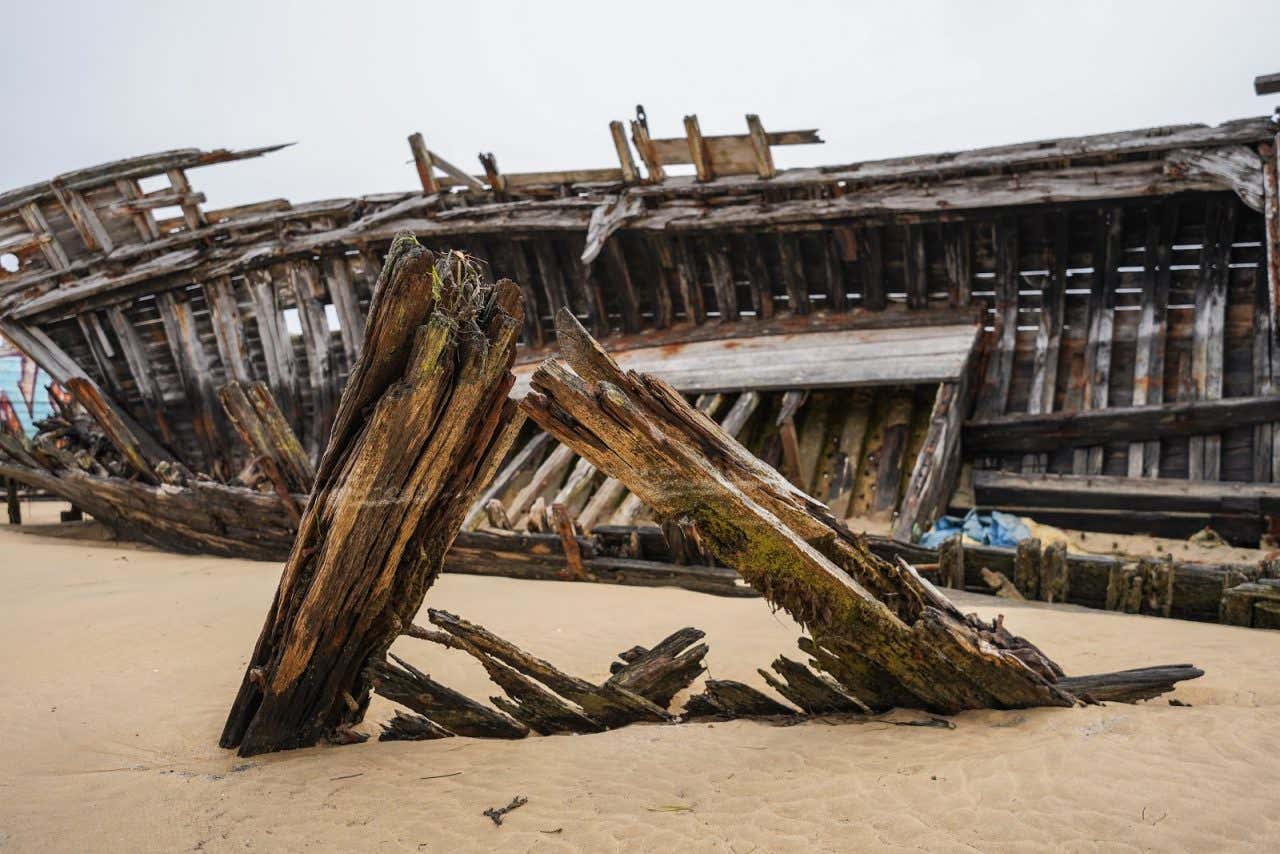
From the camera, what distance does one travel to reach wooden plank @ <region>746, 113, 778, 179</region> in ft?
31.7

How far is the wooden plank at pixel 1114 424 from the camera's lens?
7844 millimetres

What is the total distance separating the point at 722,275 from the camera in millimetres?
11188

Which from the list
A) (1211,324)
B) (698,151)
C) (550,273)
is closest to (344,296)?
(550,273)

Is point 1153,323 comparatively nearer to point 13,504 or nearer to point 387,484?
point 387,484

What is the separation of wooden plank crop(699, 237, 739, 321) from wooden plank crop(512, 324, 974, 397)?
656 mm

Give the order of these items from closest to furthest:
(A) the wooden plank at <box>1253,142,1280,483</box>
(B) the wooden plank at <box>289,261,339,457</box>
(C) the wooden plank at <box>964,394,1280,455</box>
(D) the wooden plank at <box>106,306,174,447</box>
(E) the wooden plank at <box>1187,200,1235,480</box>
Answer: (A) the wooden plank at <box>1253,142,1280,483</box> < (C) the wooden plank at <box>964,394,1280,455</box> < (E) the wooden plank at <box>1187,200,1235,480</box> < (B) the wooden plank at <box>289,261,339,457</box> < (D) the wooden plank at <box>106,306,174,447</box>

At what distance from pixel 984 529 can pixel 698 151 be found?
5.02 metres

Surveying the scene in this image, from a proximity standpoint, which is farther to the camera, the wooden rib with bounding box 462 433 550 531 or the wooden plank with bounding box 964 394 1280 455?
the wooden rib with bounding box 462 433 550 531

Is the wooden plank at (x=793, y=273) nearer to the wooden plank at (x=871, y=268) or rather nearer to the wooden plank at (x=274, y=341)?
the wooden plank at (x=871, y=268)

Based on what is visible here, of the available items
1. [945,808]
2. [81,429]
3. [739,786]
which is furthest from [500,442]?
[81,429]

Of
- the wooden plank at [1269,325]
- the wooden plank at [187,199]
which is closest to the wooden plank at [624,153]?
the wooden plank at [1269,325]

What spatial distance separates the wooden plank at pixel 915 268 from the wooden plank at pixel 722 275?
2017 millimetres

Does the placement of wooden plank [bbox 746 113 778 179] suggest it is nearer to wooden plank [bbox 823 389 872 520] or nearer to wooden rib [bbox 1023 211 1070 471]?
wooden plank [bbox 823 389 872 520]

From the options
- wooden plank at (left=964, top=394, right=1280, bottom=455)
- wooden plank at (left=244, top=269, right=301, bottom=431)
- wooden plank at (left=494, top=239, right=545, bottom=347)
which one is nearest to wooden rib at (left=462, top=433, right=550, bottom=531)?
wooden plank at (left=494, top=239, right=545, bottom=347)
